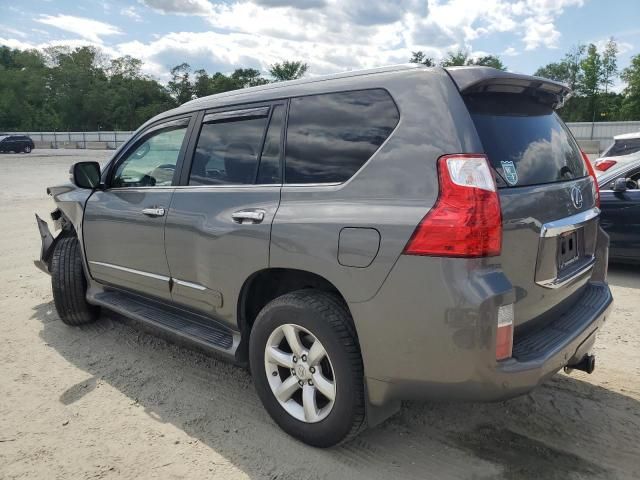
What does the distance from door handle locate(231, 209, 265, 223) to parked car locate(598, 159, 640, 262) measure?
492 cm

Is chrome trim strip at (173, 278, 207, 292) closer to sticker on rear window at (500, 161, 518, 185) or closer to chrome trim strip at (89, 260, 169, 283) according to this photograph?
chrome trim strip at (89, 260, 169, 283)

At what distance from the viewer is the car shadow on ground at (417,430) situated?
8.59ft

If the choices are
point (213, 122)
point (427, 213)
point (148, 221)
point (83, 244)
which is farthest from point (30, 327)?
point (427, 213)

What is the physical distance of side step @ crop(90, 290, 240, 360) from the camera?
3.18 m

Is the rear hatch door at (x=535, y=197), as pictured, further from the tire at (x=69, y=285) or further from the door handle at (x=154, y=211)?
the tire at (x=69, y=285)

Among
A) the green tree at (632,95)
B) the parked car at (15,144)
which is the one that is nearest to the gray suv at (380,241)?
the parked car at (15,144)

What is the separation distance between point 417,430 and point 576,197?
156cm

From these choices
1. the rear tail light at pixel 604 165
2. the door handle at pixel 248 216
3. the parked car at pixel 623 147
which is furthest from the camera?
the parked car at pixel 623 147

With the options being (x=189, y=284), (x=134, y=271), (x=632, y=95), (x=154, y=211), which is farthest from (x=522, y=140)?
(x=632, y=95)

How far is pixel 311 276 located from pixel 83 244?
2505 millimetres

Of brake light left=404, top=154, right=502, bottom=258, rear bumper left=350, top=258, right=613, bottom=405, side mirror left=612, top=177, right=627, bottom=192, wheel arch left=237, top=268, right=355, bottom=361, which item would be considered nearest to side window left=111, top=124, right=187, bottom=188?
wheel arch left=237, top=268, right=355, bottom=361

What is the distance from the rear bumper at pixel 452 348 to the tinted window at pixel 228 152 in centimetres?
120

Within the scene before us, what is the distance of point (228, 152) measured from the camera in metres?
3.24

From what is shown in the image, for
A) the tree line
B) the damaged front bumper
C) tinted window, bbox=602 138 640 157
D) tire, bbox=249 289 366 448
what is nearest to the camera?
tire, bbox=249 289 366 448
